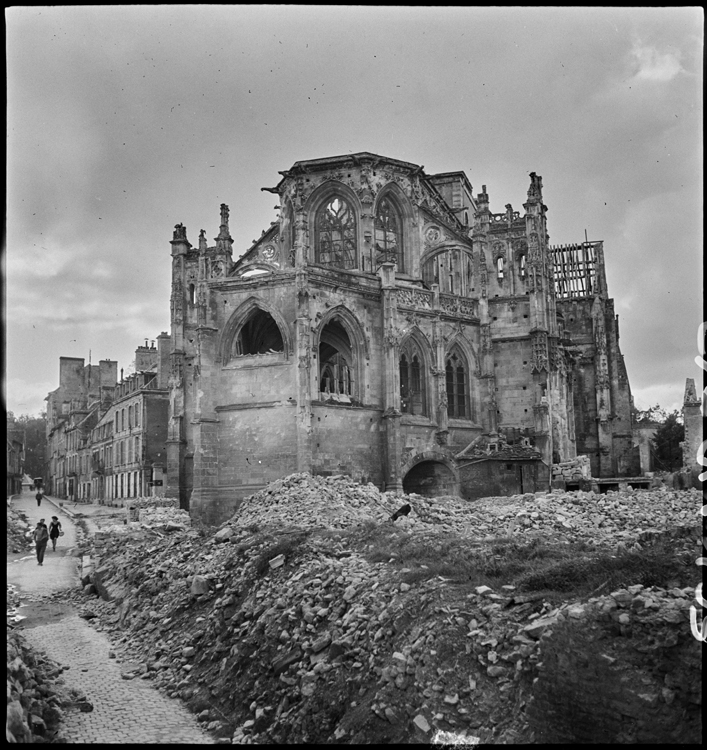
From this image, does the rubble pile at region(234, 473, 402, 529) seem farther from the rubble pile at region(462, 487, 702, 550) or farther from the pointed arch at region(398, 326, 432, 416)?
the pointed arch at region(398, 326, 432, 416)

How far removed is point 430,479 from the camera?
31969mm

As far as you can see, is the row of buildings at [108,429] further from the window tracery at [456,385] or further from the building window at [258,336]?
the window tracery at [456,385]

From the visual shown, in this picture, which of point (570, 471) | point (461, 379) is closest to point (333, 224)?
point (461, 379)

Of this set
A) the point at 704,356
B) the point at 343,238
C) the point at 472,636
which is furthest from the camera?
the point at 343,238

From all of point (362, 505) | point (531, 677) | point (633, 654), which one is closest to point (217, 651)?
point (531, 677)

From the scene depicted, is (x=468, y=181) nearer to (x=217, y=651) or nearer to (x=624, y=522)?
(x=624, y=522)

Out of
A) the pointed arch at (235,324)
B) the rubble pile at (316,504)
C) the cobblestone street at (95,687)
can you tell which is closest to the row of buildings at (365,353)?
the pointed arch at (235,324)

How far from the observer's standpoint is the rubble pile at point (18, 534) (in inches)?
1091

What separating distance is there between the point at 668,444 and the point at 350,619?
39785mm

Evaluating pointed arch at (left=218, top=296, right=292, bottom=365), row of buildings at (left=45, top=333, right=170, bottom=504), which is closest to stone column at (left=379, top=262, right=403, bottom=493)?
pointed arch at (left=218, top=296, right=292, bottom=365)

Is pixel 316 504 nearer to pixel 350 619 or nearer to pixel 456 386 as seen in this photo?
pixel 350 619

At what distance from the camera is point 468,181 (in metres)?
47.4

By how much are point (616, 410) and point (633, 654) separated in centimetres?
4078

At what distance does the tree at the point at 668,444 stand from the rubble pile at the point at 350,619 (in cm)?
2572
